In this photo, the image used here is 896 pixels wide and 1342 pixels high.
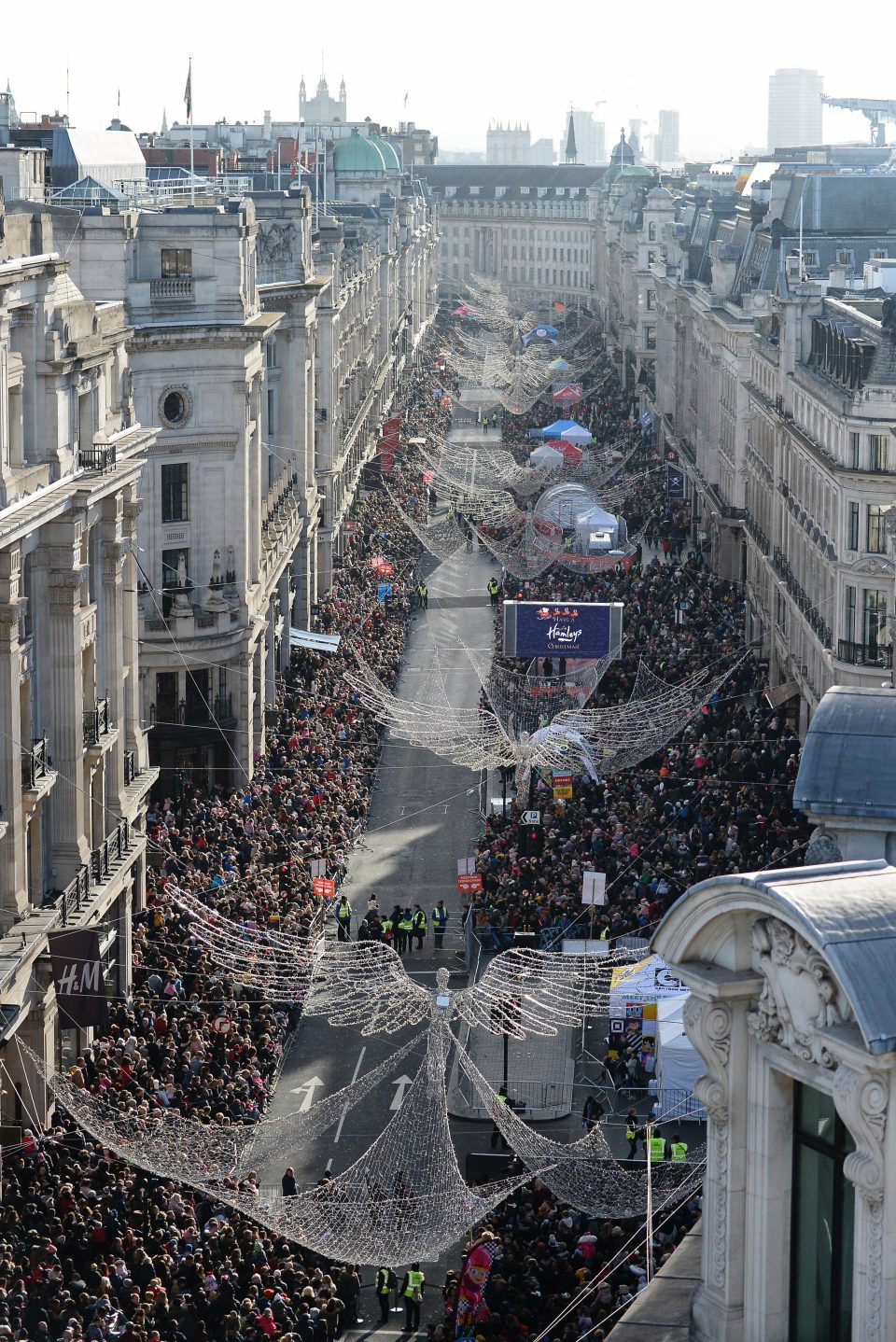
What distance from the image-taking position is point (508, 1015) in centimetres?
3912

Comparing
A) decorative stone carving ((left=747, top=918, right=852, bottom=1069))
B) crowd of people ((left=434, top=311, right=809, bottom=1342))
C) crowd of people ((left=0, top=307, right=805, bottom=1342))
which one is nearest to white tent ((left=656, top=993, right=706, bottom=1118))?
crowd of people ((left=434, top=311, right=809, bottom=1342))

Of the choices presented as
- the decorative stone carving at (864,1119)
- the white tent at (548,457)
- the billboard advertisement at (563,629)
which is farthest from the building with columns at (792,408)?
the decorative stone carving at (864,1119)

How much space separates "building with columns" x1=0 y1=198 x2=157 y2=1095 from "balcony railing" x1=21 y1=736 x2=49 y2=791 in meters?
0.04

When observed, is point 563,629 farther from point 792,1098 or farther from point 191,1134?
point 792,1098

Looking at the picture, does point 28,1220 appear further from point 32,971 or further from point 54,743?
point 54,743

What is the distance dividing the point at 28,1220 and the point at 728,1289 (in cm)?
1724

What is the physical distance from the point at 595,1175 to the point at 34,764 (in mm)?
12865

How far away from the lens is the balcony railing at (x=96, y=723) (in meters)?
43.3

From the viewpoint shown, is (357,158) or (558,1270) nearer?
(558,1270)

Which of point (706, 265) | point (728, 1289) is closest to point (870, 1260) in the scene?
point (728, 1289)

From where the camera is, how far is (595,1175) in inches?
1264

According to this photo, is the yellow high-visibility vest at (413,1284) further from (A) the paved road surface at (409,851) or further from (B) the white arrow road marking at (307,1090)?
(B) the white arrow road marking at (307,1090)

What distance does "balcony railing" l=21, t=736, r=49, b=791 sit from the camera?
128ft

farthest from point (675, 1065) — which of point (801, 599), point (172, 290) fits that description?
point (801, 599)
